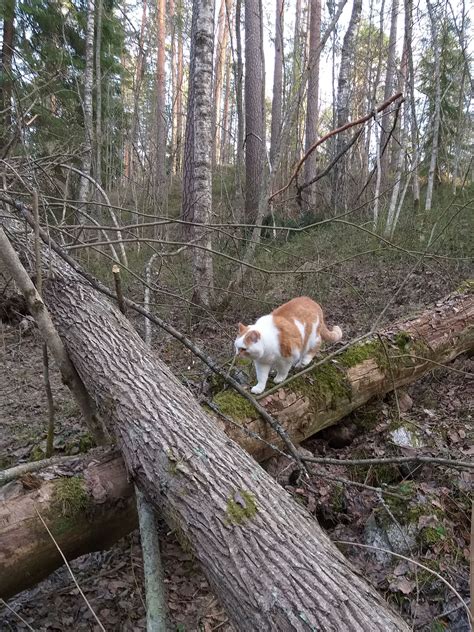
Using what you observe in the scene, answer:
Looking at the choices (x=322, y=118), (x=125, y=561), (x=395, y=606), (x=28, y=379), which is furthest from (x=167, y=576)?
(x=322, y=118)

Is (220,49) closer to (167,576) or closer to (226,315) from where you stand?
(226,315)

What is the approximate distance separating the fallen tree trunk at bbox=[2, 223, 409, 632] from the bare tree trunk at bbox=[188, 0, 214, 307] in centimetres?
340

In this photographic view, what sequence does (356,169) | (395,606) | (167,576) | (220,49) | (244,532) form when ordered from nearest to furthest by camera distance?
(244,532), (395,606), (167,576), (356,169), (220,49)

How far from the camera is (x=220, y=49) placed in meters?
21.2

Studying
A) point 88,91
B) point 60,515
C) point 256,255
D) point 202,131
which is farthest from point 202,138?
point 60,515

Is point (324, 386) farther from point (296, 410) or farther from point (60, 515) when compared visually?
point (60, 515)

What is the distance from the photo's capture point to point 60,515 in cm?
247

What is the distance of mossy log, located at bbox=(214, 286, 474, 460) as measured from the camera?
3.49 metres

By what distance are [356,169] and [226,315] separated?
426 inches

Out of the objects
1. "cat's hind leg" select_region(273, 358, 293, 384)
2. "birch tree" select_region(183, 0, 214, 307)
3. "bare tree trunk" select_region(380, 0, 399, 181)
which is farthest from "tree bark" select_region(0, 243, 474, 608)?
"bare tree trunk" select_region(380, 0, 399, 181)

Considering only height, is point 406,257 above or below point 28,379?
above

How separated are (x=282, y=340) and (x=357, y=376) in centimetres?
80

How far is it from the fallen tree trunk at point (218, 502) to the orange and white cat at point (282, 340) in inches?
37.3

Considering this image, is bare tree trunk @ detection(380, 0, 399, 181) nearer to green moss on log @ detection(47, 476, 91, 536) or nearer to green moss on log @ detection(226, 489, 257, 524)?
green moss on log @ detection(226, 489, 257, 524)
